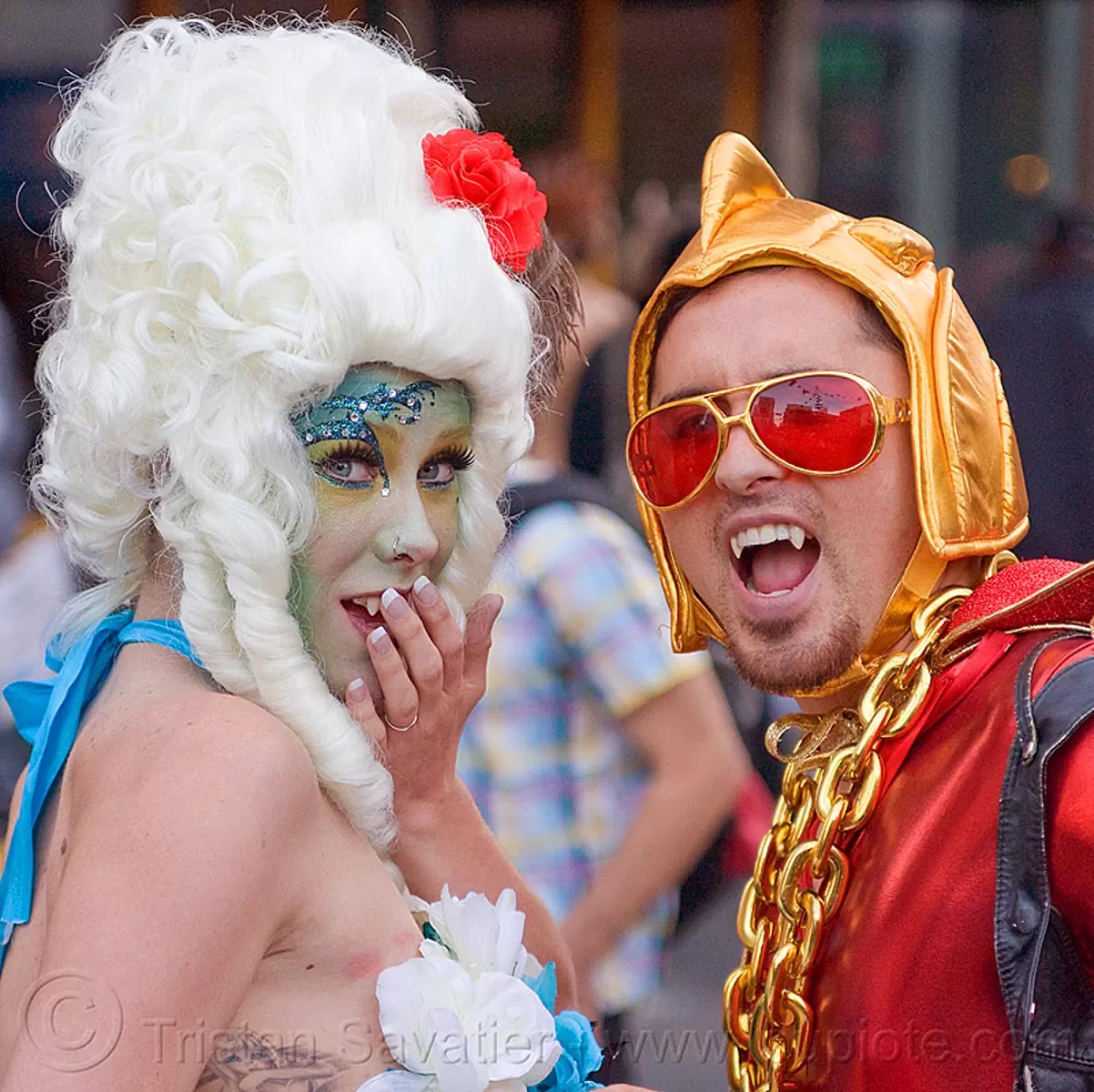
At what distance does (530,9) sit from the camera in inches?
281

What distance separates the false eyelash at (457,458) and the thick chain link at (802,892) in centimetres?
62

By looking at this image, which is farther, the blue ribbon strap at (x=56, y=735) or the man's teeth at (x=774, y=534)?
the man's teeth at (x=774, y=534)

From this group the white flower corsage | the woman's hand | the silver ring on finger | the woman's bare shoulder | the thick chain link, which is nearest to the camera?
the woman's bare shoulder

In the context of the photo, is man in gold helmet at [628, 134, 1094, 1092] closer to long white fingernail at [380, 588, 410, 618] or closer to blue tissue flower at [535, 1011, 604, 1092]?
blue tissue flower at [535, 1011, 604, 1092]

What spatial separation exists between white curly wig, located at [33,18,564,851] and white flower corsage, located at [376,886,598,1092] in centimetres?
18

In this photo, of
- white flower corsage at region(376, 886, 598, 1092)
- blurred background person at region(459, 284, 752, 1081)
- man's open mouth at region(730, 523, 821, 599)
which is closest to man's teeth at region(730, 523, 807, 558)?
man's open mouth at region(730, 523, 821, 599)

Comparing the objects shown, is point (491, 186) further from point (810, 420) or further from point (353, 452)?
point (810, 420)

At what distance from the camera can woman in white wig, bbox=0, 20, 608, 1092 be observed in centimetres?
166

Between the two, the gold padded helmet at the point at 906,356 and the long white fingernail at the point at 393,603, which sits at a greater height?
the gold padded helmet at the point at 906,356

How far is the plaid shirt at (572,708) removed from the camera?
2984 millimetres

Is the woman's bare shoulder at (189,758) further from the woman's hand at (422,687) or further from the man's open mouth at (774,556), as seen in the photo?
the man's open mouth at (774,556)

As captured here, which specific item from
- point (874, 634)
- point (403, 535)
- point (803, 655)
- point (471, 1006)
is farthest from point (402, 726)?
point (874, 634)

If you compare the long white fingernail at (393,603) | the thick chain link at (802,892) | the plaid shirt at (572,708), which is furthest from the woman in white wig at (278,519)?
the plaid shirt at (572,708)

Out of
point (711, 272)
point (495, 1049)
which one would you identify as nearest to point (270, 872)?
point (495, 1049)
